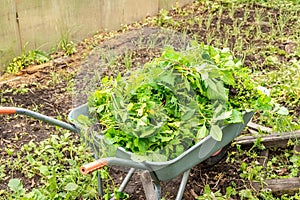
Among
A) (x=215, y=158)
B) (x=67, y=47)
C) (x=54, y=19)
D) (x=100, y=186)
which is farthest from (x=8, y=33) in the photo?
(x=215, y=158)

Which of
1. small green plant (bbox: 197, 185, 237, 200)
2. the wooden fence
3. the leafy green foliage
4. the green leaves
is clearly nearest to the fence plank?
the wooden fence

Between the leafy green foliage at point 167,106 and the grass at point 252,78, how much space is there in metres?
0.57

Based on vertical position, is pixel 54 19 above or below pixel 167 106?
below

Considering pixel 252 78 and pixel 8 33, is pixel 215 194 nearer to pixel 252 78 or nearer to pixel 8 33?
pixel 252 78

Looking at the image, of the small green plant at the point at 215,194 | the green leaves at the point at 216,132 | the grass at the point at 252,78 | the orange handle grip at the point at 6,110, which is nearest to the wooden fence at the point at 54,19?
the grass at the point at 252,78

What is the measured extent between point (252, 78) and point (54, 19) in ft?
5.87

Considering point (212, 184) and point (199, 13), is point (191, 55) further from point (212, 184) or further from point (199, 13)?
point (199, 13)

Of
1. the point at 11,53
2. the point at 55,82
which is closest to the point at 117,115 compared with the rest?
the point at 55,82

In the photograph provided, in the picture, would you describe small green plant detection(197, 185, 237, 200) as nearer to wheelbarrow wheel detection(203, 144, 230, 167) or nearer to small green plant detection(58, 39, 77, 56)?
wheelbarrow wheel detection(203, 144, 230, 167)

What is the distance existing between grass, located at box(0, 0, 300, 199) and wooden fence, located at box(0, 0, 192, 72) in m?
0.16

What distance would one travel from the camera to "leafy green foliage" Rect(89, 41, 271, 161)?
2.37m

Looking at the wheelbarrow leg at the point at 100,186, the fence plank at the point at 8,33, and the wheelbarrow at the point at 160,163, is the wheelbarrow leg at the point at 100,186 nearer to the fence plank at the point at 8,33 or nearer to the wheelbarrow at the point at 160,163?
the wheelbarrow at the point at 160,163

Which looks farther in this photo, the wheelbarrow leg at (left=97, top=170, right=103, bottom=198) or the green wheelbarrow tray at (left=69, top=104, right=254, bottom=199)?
the wheelbarrow leg at (left=97, top=170, right=103, bottom=198)

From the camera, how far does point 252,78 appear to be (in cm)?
405
